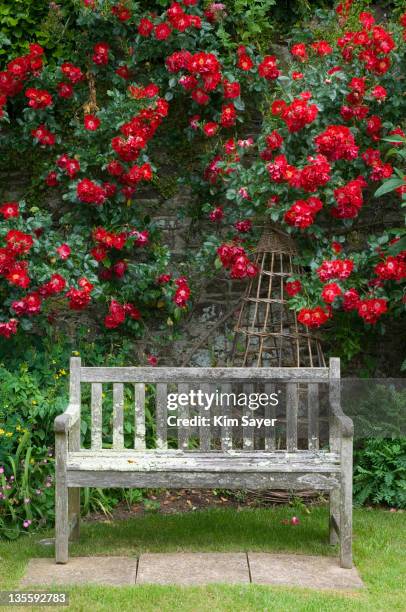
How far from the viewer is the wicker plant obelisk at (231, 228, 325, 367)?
585cm

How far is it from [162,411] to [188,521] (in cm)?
81

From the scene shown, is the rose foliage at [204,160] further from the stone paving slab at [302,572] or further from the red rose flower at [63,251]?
Result: the stone paving slab at [302,572]

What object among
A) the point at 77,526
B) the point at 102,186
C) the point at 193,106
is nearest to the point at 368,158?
the point at 193,106

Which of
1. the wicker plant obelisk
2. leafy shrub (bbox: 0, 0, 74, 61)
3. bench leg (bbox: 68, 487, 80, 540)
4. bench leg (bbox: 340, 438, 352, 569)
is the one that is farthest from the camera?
leafy shrub (bbox: 0, 0, 74, 61)

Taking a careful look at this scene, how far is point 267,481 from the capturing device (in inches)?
175

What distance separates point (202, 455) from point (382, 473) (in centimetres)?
144

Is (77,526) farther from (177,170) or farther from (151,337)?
(177,170)

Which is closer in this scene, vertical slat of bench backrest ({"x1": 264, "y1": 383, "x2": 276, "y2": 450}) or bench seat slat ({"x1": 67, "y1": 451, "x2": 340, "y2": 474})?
bench seat slat ({"x1": 67, "y1": 451, "x2": 340, "y2": 474})

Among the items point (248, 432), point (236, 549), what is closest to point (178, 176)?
point (248, 432)

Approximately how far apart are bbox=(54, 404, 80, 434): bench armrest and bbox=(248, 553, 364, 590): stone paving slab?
3.77ft

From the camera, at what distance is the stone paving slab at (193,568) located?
418cm

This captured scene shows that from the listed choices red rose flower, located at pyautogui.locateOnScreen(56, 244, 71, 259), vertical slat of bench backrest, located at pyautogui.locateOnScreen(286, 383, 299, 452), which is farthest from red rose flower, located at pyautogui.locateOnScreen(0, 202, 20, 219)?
vertical slat of bench backrest, located at pyautogui.locateOnScreen(286, 383, 299, 452)

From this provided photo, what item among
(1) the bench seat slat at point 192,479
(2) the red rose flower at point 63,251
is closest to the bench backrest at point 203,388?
(1) the bench seat slat at point 192,479

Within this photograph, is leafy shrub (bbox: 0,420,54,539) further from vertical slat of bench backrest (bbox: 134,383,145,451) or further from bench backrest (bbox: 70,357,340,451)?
vertical slat of bench backrest (bbox: 134,383,145,451)
